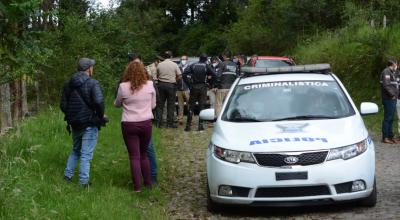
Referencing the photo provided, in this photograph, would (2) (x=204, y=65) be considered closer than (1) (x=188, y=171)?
No

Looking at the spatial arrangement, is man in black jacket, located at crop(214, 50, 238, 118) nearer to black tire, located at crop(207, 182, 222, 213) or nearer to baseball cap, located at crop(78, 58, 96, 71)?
baseball cap, located at crop(78, 58, 96, 71)

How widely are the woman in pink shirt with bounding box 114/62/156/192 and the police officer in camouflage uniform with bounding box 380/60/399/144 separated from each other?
22.9ft

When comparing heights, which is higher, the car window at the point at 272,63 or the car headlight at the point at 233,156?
the car headlight at the point at 233,156

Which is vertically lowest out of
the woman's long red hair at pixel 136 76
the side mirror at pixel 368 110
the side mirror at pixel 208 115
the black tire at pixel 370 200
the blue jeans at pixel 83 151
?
the black tire at pixel 370 200

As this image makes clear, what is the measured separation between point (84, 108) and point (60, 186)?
1153mm

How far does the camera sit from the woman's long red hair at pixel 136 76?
877cm

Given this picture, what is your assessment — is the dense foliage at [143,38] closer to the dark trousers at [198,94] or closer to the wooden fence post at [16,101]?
the wooden fence post at [16,101]

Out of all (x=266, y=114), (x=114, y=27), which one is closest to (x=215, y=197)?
(x=266, y=114)

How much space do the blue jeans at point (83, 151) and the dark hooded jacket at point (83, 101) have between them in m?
0.13

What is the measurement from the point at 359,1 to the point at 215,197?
25.4 m

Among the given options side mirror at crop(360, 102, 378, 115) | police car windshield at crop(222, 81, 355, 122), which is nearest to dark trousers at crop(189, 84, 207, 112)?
police car windshield at crop(222, 81, 355, 122)

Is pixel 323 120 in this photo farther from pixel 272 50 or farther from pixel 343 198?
pixel 272 50

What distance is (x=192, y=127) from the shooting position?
17297 mm

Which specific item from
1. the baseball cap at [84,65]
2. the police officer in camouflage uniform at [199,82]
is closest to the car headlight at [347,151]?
the baseball cap at [84,65]
